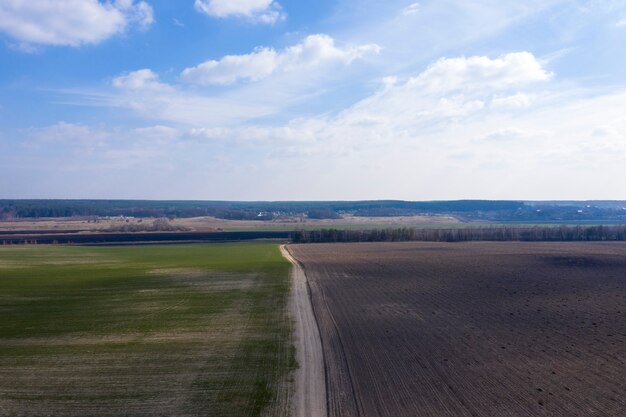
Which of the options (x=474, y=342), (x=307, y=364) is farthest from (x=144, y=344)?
(x=474, y=342)

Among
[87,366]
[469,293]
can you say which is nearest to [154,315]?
[87,366]

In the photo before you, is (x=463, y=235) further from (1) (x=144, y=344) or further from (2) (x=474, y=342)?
(1) (x=144, y=344)

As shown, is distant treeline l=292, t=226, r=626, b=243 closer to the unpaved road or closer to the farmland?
the farmland

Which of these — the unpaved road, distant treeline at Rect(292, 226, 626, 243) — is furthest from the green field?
distant treeline at Rect(292, 226, 626, 243)

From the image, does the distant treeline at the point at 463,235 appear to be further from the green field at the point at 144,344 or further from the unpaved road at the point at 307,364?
the unpaved road at the point at 307,364

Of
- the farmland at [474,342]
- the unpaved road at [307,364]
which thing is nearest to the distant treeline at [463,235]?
the farmland at [474,342]
